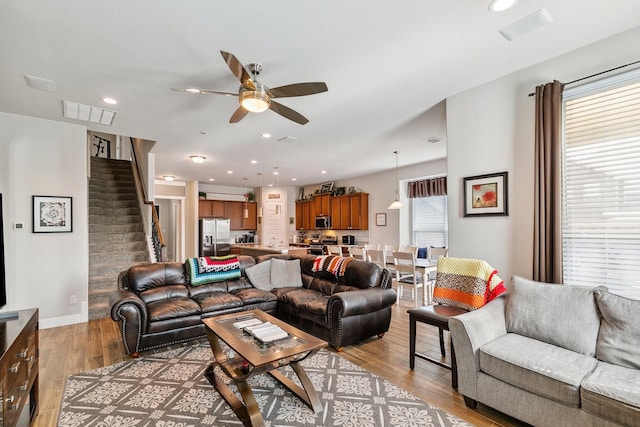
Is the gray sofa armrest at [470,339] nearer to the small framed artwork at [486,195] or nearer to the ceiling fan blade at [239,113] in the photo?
the small framed artwork at [486,195]

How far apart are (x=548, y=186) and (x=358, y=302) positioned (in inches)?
85.0

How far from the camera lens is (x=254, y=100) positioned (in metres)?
2.67

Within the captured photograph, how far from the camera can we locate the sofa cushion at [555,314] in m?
2.20

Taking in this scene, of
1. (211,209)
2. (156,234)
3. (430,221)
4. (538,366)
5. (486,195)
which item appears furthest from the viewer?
(211,209)

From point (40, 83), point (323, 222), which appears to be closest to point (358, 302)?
point (40, 83)

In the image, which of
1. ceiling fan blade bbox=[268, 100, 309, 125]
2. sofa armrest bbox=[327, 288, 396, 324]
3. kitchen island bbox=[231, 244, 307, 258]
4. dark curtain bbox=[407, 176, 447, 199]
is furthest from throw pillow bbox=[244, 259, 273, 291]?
dark curtain bbox=[407, 176, 447, 199]

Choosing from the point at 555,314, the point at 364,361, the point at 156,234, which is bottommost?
the point at 364,361

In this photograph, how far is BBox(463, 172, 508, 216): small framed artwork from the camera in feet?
10.3

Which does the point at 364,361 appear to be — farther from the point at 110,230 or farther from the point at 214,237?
the point at 214,237

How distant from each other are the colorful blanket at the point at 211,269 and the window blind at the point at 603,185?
13.1ft

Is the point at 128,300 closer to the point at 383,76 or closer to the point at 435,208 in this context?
the point at 383,76

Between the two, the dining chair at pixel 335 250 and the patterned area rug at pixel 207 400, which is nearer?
the patterned area rug at pixel 207 400

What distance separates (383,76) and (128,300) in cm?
350

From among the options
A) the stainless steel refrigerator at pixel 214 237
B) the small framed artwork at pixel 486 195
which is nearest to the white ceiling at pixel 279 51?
the small framed artwork at pixel 486 195
